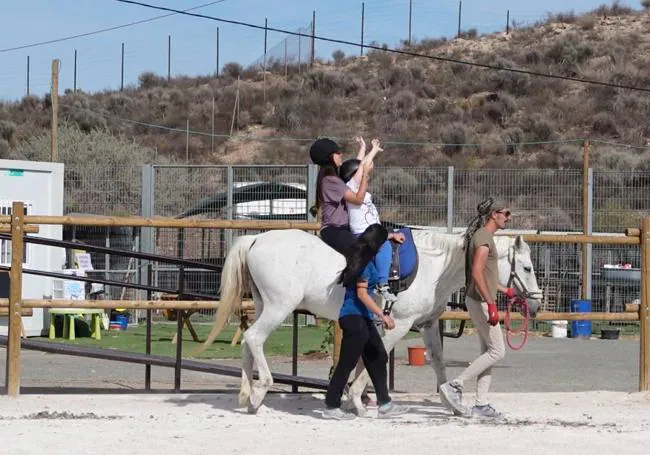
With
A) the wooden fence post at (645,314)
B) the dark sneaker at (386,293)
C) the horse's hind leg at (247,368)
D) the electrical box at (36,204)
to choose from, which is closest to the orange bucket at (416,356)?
the wooden fence post at (645,314)

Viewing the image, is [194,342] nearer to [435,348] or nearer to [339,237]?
[435,348]

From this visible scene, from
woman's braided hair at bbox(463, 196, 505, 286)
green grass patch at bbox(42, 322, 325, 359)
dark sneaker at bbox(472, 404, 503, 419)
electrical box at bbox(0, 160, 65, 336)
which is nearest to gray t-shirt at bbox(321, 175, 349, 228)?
woman's braided hair at bbox(463, 196, 505, 286)

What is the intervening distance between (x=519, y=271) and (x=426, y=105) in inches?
1530

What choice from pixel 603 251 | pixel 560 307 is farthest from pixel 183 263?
pixel 603 251

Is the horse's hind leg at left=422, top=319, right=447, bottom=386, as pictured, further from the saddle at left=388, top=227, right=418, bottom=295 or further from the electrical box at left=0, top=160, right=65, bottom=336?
the electrical box at left=0, top=160, right=65, bottom=336

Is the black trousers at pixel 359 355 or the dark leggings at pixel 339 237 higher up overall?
the dark leggings at pixel 339 237

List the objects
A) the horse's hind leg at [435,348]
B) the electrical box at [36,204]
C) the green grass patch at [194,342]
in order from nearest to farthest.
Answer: the horse's hind leg at [435,348]
the green grass patch at [194,342]
the electrical box at [36,204]

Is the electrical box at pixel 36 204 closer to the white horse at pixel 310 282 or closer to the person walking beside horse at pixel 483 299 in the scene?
the white horse at pixel 310 282

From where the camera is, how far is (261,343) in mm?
9023

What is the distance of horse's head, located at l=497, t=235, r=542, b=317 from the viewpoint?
9250 mm

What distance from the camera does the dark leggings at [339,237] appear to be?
9.06 m

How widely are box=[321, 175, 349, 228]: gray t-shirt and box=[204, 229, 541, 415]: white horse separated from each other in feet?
0.76

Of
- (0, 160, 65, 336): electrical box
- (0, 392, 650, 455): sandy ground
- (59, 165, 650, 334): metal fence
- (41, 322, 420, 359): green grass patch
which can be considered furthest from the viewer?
(59, 165, 650, 334): metal fence

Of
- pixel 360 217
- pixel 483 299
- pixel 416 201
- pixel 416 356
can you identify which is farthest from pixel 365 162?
pixel 416 201
